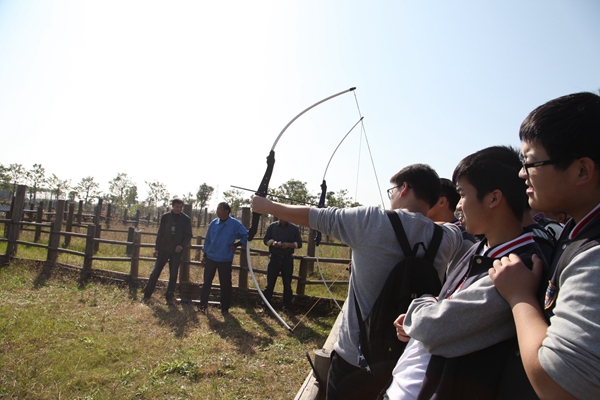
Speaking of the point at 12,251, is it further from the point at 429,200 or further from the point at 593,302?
the point at 593,302

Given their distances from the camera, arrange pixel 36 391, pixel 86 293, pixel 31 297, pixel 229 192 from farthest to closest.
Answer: pixel 229 192 < pixel 86 293 < pixel 31 297 < pixel 36 391

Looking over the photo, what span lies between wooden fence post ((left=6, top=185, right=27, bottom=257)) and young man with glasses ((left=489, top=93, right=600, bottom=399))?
9913 mm

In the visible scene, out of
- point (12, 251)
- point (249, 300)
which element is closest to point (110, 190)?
point (12, 251)

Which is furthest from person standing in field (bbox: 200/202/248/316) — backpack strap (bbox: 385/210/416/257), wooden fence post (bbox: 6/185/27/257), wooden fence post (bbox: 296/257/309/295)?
wooden fence post (bbox: 6/185/27/257)

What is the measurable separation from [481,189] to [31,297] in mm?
6658

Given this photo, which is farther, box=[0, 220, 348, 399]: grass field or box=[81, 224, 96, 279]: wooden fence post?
box=[81, 224, 96, 279]: wooden fence post

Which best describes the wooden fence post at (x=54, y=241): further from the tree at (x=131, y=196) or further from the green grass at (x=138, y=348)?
the tree at (x=131, y=196)

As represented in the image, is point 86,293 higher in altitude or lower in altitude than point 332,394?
lower

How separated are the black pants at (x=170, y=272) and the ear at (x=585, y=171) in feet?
20.5

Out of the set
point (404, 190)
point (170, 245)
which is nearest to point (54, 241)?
point (170, 245)

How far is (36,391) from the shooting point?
2.97m

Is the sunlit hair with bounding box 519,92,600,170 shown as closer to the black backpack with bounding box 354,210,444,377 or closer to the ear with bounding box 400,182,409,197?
the black backpack with bounding box 354,210,444,377

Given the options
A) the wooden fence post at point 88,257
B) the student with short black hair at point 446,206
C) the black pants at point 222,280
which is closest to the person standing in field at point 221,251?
the black pants at point 222,280

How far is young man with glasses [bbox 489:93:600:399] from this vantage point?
64cm
